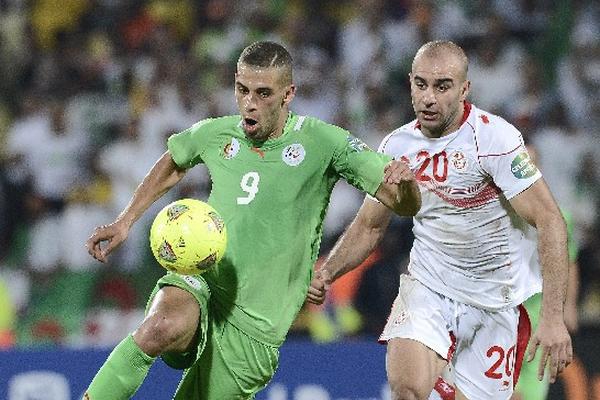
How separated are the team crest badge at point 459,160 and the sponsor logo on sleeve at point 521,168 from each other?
244 millimetres

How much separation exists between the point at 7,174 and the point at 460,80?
5.91 m

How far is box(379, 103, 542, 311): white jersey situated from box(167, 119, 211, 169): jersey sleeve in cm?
97

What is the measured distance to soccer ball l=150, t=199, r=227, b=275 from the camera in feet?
A: 16.9

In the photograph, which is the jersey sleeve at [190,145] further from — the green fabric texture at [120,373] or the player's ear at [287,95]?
the green fabric texture at [120,373]

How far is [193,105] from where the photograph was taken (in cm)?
1130

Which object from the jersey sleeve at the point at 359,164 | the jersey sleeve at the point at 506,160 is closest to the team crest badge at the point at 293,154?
the jersey sleeve at the point at 359,164

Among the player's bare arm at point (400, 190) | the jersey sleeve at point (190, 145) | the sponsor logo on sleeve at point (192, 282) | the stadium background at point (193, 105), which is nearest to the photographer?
the player's bare arm at point (400, 190)

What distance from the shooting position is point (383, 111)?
11.3m

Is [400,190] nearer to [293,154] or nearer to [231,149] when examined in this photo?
[293,154]

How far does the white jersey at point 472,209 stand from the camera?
234 inches

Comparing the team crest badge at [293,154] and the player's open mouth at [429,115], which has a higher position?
the player's open mouth at [429,115]

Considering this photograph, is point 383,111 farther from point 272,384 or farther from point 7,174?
point 272,384

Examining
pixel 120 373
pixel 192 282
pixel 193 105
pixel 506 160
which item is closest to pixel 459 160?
pixel 506 160

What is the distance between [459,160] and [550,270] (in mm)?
689
